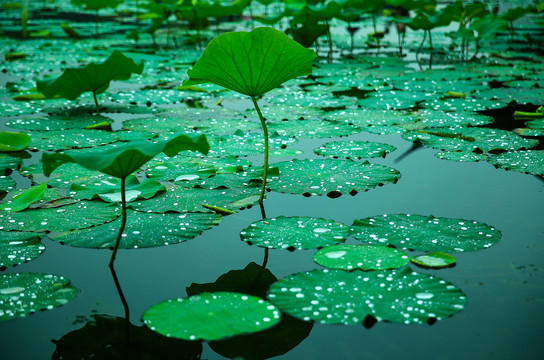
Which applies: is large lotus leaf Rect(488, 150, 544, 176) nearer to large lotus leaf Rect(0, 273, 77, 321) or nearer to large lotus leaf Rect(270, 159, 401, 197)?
large lotus leaf Rect(270, 159, 401, 197)

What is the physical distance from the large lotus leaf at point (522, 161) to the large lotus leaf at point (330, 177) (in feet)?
1.27

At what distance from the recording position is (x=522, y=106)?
9.04 feet

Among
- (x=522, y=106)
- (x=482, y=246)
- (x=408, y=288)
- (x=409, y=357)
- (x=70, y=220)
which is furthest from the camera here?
(x=522, y=106)

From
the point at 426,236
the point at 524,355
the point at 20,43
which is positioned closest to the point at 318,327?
the point at 524,355

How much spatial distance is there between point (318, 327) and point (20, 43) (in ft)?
17.3

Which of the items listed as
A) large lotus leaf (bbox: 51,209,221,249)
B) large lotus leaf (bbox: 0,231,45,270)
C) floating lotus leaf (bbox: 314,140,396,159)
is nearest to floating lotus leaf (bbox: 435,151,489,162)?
floating lotus leaf (bbox: 314,140,396,159)

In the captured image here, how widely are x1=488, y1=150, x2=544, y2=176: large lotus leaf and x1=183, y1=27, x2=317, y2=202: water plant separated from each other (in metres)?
0.82

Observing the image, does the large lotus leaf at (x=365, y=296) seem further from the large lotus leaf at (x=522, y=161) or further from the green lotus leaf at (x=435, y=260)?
the large lotus leaf at (x=522, y=161)

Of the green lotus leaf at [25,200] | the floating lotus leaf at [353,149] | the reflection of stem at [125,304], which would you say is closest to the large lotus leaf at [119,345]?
the reflection of stem at [125,304]

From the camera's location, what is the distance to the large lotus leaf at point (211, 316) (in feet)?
3.00

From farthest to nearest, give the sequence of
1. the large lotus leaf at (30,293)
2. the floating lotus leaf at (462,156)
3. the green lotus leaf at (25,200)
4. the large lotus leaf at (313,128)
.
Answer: the large lotus leaf at (313,128) < the floating lotus leaf at (462,156) < the green lotus leaf at (25,200) < the large lotus leaf at (30,293)

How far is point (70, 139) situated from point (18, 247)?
40.0 inches

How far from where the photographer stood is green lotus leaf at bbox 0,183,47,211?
1.49m

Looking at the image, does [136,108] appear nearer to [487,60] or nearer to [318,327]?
[318,327]
